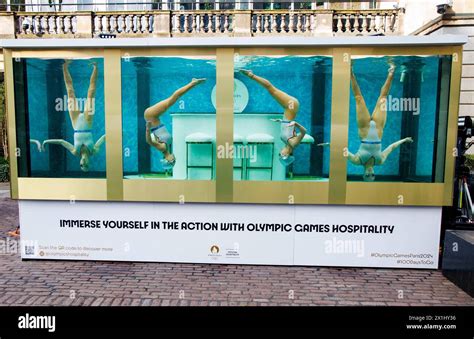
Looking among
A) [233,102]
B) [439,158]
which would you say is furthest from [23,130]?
[439,158]

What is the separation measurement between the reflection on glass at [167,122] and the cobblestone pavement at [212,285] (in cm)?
144

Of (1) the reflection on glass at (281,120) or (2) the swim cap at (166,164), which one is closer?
(1) the reflection on glass at (281,120)

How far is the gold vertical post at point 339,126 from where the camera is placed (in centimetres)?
496

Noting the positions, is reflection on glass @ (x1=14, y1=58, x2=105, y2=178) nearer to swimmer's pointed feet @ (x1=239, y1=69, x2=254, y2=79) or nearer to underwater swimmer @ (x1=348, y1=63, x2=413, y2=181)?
swimmer's pointed feet @ (x1=239, y1=69, x2=254, y2=79)

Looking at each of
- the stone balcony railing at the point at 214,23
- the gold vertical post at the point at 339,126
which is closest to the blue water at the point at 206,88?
the gold vertical post at the point at 339,126

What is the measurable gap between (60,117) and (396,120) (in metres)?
5.07

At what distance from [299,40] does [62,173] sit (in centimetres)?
400

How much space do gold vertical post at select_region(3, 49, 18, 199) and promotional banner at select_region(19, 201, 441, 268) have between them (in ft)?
1.22

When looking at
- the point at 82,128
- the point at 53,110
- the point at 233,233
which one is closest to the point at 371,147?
the point at 233,233

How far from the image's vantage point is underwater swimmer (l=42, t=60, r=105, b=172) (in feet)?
17.3

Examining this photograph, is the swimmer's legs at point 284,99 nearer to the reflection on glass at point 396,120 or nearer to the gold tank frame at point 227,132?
the gold tank frame at point 227,132

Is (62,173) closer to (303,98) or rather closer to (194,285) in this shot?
(194,285)

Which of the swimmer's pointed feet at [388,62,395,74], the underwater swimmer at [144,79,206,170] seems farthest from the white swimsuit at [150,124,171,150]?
the swimmer's pointed feet at [388,62,395,74]
